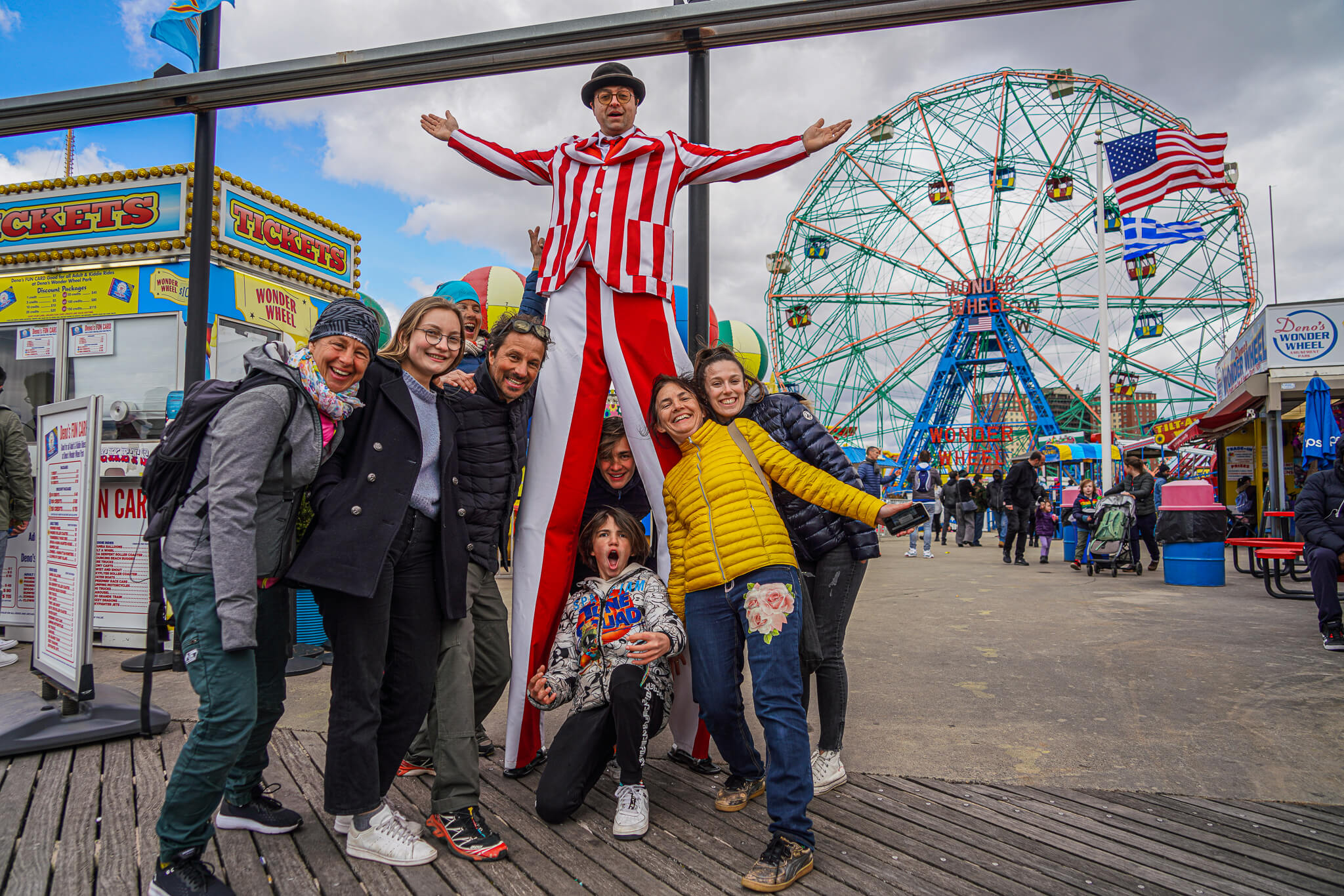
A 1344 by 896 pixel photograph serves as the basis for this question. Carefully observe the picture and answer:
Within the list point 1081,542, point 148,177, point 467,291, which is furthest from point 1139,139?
point 148,177

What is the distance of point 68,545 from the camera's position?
11.3ft

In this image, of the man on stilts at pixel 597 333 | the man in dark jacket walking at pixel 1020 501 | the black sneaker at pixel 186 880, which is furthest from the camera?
the man in dark jacket walking at pixel 1020 501

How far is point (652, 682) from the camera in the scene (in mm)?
2695

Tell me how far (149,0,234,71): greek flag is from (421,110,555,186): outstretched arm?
129cm

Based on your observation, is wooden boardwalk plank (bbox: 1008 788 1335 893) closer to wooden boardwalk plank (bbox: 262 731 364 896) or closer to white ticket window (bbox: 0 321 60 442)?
wooden boardwalk plank (bbox: 262 731 364 896)

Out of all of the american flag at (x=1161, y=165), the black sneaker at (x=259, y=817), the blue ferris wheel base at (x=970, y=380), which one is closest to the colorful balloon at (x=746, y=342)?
the american flag at (x=1161, y=165)

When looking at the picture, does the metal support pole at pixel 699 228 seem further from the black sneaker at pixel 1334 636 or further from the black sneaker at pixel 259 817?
the black sneaker at pixel 1334 636

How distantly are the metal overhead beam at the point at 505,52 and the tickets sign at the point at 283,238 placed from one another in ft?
6.47

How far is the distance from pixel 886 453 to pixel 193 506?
25.4 m

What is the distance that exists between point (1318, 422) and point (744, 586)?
33.1 feet

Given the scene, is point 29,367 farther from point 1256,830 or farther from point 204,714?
point 1256,830

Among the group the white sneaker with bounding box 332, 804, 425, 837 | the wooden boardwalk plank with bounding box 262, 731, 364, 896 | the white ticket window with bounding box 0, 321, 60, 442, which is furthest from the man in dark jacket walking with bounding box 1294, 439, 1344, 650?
the white ticket window with bounding box 0, 321, 60, 442

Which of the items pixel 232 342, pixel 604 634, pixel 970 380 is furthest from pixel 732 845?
pixel 970 380

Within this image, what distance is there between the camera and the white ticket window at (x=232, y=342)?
5.42 metres
